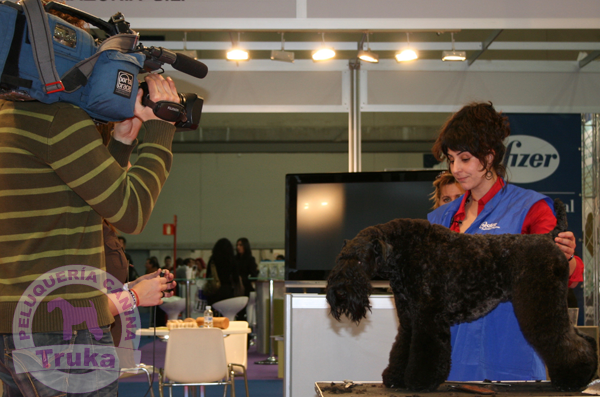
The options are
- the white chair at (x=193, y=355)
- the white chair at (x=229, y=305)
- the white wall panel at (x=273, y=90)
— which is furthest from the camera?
A: the white chair at (x=229, y=305)

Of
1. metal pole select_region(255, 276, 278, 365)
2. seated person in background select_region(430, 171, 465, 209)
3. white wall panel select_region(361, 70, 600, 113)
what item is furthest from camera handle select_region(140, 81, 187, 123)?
metal pole select_region(255, 276, 278, 365)

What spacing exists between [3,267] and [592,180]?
4.86 meters

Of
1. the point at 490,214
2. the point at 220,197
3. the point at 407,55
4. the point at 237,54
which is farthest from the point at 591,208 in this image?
the point at 220,197

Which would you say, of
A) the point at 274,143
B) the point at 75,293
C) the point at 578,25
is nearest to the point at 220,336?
the point at 75,293

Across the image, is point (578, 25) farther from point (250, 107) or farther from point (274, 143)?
point (274, 143)

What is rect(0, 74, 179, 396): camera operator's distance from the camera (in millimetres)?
981

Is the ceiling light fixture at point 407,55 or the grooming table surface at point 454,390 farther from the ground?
the ceiling light fixture at point 407,55

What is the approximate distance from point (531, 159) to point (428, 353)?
12.9 feet

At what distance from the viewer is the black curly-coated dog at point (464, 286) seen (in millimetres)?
1118

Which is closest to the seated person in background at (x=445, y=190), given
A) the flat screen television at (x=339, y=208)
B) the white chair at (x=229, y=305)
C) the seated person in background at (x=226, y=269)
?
the flat screen television at (x=339, y=208)

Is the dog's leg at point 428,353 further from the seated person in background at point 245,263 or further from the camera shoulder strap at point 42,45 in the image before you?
the seated person in background at point 245,263

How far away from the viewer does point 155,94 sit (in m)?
1.21

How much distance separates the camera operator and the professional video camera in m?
0.05

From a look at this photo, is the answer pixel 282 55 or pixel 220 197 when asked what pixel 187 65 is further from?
pixel 220 197
